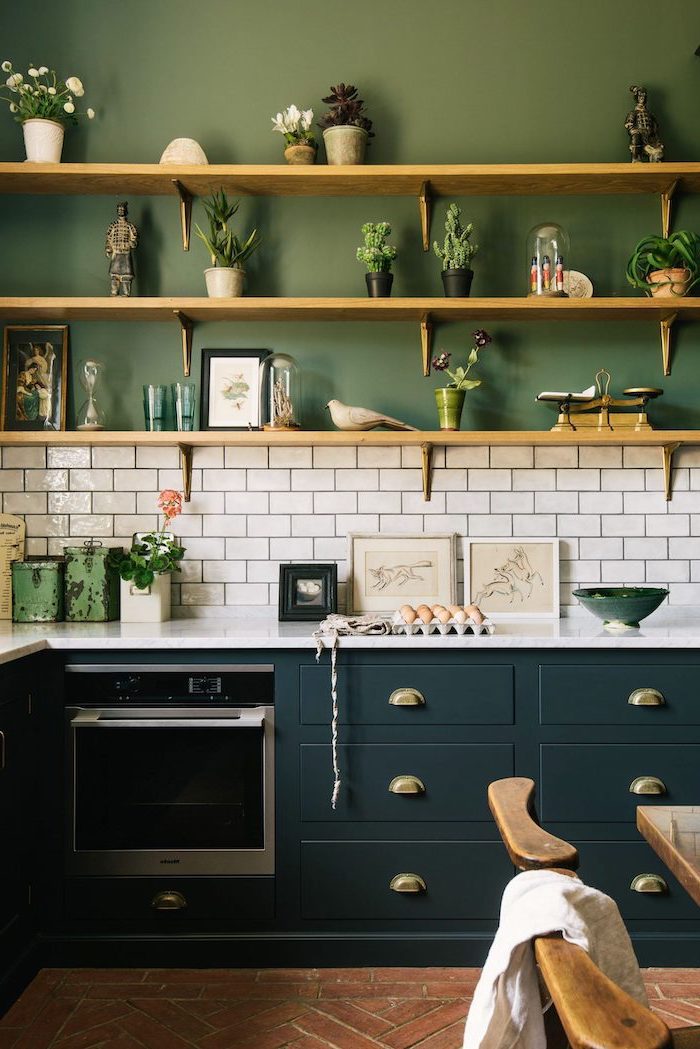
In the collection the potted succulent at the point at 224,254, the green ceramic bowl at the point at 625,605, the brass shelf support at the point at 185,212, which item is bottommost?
the green ceramic bowl at the point at 625,605

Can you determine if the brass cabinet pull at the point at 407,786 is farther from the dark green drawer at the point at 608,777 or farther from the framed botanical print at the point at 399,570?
the framed botanical print at the point at 399,570

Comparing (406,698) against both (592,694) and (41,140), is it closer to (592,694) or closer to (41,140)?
(592,694)

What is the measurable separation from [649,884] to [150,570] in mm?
1918

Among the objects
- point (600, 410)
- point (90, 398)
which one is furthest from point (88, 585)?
point (600, 410)

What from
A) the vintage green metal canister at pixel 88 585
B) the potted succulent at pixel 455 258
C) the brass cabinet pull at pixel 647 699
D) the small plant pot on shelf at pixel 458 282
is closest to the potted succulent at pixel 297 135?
the potted succulent at pixel 455 258

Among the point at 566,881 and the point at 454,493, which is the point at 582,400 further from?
the point at 566,881

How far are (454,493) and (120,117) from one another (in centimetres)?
195

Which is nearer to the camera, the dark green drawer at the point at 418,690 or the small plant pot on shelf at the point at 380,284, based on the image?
the dark green drawer at the point at 418,690

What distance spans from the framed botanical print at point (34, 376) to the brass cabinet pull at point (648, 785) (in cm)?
239

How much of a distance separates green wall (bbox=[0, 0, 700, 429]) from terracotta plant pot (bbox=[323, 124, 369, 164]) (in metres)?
0.24

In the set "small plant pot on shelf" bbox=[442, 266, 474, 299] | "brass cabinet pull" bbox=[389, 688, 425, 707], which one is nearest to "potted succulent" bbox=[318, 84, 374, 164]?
"small plant pot on shelf" bbox=[442, 266, 474, 299]

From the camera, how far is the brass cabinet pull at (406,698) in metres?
2.76

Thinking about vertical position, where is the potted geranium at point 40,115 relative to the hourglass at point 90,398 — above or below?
above

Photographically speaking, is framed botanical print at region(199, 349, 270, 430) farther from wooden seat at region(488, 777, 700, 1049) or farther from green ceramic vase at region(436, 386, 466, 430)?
wooden seat at region(488, 777, 700, 1049)
